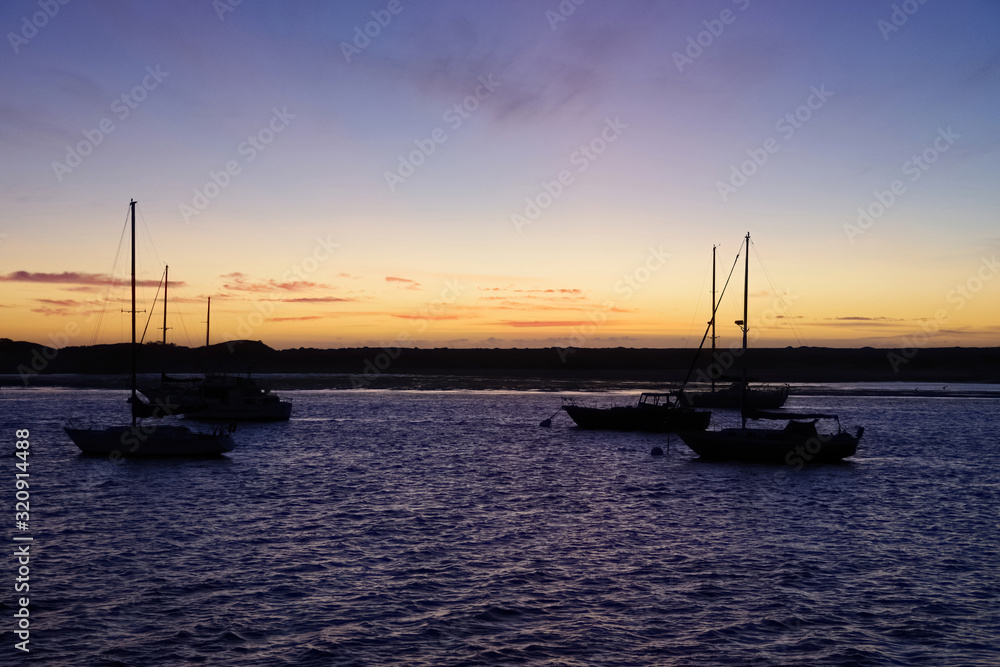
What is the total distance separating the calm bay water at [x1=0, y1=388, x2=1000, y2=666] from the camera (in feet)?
54.1

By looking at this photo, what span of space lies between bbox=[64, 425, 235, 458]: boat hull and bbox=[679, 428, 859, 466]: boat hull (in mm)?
29816

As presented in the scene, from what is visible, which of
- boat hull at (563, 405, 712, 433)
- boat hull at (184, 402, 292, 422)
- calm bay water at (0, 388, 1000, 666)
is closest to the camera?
calm bay water at (0, 388, 1000, 666)

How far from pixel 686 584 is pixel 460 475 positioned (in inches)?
912

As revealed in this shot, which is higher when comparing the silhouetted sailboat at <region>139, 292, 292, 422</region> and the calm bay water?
the silhouetted sailboat at <region>139, 292, 292, 422</region>

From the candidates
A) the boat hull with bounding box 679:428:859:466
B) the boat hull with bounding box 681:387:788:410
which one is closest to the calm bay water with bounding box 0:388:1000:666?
the boat hull with bounding box 679:428:859:466

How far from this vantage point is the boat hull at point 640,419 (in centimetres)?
6519

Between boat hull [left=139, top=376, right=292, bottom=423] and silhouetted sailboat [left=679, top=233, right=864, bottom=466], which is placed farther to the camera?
boat hull [left=139, top=376, right=292, bottom=423]

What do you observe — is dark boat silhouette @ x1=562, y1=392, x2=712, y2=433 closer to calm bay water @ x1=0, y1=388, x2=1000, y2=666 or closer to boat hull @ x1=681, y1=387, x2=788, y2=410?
Answer: calm bay water @ x1=0, y1=388, x2=1000, y2=666

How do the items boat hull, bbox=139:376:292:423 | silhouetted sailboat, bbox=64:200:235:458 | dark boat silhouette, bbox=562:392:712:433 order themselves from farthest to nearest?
boat hull, bbox=139:376:292:423, dark boat silhouette, bbox=562:392:712:433, silhouetted sailboat, bbox=64:200:235:458

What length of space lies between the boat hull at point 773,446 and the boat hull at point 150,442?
29816 mm

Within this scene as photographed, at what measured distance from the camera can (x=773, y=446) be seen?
151 feet

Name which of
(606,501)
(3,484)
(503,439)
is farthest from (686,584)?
(503,439)

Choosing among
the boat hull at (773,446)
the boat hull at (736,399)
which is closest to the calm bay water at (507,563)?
the boat hull at (773,446)

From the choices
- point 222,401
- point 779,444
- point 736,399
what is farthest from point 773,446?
point 222,401
